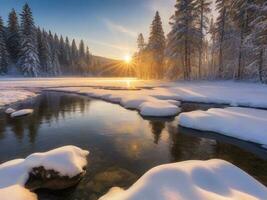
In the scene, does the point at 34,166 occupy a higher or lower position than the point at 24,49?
lower

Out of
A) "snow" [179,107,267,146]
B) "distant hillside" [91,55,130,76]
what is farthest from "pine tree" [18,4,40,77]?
"distant hillside" [91,55,130,76]

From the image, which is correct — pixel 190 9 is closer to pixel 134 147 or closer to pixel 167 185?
pixel 134 147

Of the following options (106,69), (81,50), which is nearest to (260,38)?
(81,50)

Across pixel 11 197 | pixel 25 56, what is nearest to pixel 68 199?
pixel 11 197

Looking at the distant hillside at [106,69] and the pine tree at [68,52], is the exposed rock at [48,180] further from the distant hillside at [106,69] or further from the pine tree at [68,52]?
the distant hillside at [106,69]

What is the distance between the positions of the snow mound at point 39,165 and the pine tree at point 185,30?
26.5m

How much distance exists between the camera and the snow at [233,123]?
921 cm

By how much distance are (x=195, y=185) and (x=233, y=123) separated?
6899mm

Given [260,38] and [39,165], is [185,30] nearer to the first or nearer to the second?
[260,38]

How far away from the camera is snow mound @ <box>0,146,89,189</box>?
5562 mm

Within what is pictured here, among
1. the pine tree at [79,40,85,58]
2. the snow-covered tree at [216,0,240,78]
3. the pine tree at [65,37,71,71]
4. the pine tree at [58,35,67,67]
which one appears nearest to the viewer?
the snow-covered tree at [216,0,240,78]

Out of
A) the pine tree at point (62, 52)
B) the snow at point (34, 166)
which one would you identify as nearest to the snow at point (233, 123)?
the snow at point (34, 166)

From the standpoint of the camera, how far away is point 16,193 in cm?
496

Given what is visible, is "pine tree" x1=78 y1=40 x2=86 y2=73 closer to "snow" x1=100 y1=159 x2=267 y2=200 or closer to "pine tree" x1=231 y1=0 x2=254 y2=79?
"pine tree" x1=231 y1=0 x2=254 y2=79
